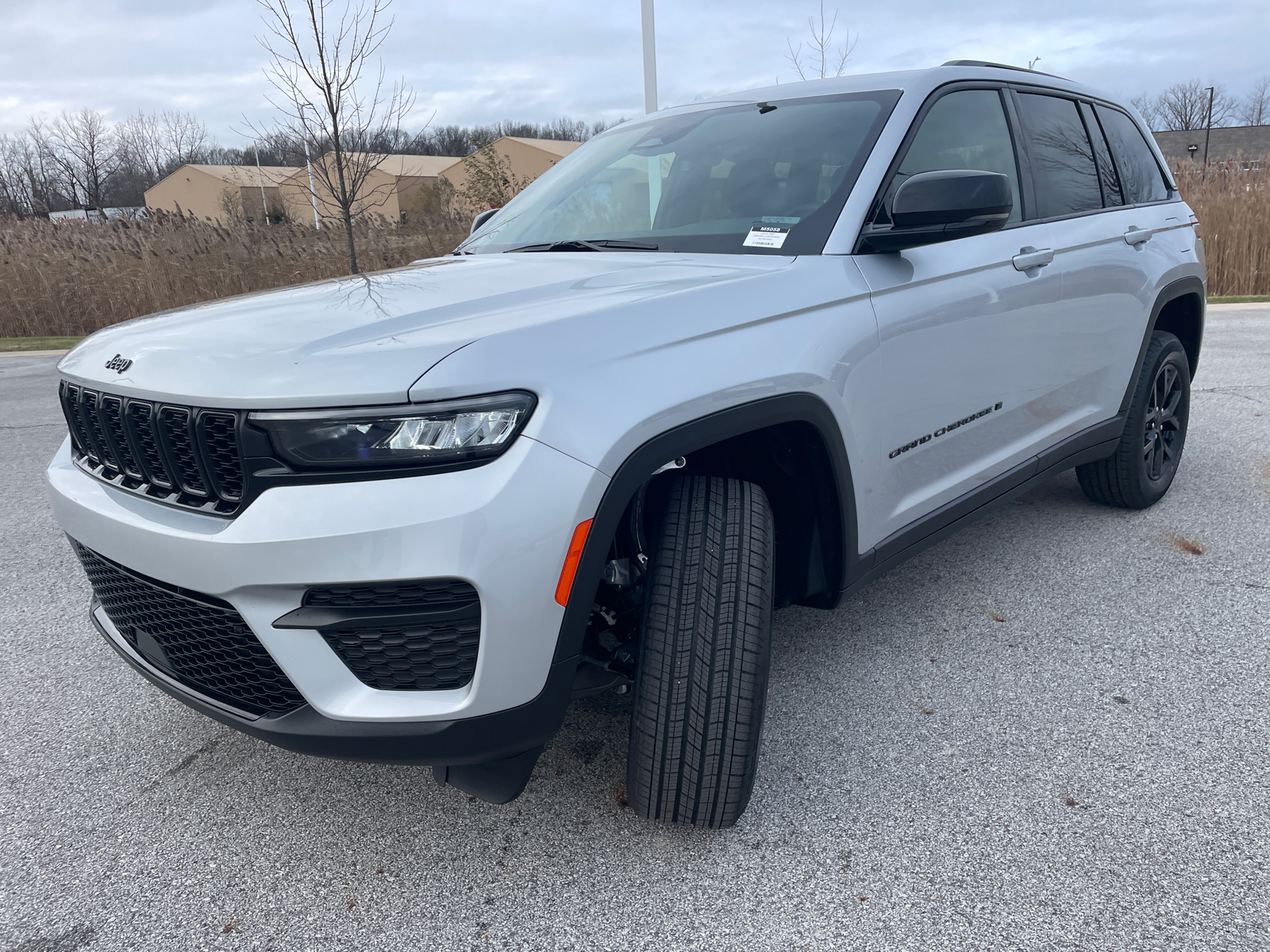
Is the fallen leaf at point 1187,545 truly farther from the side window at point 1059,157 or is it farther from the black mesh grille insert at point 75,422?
the black mesh grille insert at point 75,422

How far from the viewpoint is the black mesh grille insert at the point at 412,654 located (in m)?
1.56

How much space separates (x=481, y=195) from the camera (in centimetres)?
1463

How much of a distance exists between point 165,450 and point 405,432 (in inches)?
22.3

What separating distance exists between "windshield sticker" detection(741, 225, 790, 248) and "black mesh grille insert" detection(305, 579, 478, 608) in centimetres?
Answer: 129

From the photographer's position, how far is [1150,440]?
388cm

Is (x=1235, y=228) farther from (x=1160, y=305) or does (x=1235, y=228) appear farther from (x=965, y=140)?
(x=965, y=140)

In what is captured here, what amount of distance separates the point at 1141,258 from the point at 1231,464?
1.74 meters

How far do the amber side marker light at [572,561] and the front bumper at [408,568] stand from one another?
15mm

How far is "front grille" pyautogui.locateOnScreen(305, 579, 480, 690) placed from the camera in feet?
5.02

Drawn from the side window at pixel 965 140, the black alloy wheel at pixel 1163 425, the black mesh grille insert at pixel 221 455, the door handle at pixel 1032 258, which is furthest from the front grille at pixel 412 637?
the black alloy wheel at pixel 1163 425

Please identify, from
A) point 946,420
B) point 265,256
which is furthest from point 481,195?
point 946,420

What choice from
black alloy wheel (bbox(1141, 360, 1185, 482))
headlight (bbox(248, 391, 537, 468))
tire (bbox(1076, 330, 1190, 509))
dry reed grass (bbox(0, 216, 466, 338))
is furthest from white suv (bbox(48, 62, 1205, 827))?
dry reed grass (bbox(0, 216, 466, 338))

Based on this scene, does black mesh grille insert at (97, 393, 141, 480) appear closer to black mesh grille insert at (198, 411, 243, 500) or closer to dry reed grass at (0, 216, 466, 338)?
black mesh grille insert at (198, 411, 243, 500)

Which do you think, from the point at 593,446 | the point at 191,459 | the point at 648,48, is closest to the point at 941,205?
the point at 593,446
